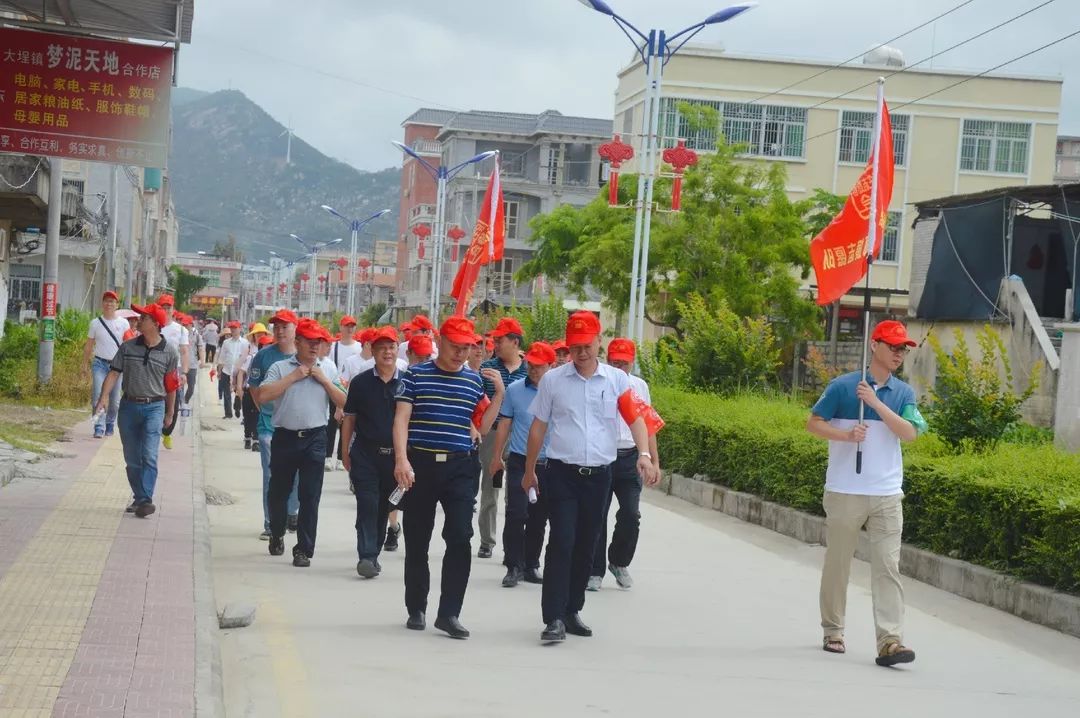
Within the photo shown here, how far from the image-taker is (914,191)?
54.2 meters

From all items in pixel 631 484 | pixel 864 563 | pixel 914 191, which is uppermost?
pixel 914 191

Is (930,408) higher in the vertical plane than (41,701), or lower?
higher

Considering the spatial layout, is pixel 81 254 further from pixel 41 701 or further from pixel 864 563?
pixel 41 701

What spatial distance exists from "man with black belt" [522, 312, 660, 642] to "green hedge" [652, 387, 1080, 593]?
352 cm

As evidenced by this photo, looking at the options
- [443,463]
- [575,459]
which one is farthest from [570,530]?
[443,463]

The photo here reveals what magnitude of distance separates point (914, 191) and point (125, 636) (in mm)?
49625

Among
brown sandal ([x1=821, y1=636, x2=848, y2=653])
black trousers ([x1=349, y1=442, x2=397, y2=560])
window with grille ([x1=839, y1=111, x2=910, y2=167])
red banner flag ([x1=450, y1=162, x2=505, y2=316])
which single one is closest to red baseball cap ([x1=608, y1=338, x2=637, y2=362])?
black trousers ([x1=349, y1=442, x2=397, y2=560])

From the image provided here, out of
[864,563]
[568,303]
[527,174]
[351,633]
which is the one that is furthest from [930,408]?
[527,174]

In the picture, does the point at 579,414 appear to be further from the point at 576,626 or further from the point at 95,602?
the point at 95,602

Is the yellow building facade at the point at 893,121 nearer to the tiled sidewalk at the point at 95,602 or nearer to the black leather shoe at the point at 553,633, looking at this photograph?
the tiled sidewalk at the point at 95,602

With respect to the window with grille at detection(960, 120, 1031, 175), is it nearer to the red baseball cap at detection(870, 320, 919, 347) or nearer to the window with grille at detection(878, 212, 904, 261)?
the window with grille at detection(878, 212, 904, 261)

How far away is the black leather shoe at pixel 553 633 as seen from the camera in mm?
8609

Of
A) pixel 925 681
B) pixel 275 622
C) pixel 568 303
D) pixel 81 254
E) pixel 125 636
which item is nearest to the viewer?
pixel 125 636

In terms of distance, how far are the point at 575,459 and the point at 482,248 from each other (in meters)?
15.9
